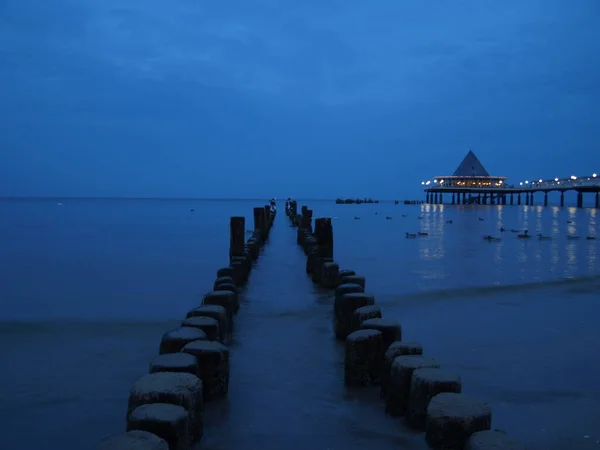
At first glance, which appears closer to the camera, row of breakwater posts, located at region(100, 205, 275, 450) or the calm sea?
row of breakwater posts, located at region(100, 205, 275, 450)

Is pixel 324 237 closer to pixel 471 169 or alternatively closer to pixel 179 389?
pixel 179 389

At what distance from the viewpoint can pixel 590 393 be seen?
549 cm

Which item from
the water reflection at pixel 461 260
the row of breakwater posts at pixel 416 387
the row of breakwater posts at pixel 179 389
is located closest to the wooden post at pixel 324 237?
the water reflection at pixel 461 260

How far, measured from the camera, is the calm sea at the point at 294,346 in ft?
14.9

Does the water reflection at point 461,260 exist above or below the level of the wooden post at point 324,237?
below

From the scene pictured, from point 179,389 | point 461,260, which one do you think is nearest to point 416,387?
point 179,389

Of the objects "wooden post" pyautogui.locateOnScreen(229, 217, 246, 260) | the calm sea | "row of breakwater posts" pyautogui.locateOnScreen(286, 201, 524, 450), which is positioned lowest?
the calm sea

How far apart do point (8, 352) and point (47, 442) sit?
326 cm

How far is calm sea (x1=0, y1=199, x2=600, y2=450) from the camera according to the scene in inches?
178

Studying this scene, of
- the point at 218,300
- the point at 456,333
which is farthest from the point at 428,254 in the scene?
the point at 218,300

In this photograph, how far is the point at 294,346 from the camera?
682cm

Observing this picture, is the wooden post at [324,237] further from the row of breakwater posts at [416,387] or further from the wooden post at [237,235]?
the row of breakwater posts at [416,387]

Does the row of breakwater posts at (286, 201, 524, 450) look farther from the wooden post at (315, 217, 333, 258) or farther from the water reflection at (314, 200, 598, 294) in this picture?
the water reflection at (314, 200, 598, 294)

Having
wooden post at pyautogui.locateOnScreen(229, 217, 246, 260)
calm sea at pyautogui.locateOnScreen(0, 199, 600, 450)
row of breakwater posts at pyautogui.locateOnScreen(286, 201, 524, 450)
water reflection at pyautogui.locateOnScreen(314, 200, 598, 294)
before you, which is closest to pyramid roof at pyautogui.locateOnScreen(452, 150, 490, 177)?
water reflection at pyautogui.locateOnScreen(314, 200, 598, 294)
